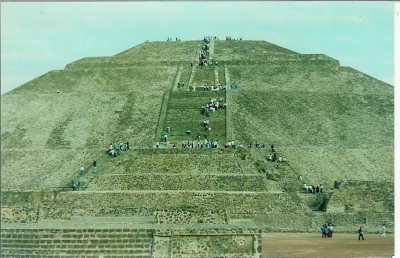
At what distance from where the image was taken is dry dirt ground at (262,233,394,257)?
11984 millimetres

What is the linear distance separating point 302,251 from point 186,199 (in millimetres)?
4973

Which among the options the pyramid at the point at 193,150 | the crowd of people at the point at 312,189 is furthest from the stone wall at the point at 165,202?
the crowd of people at the point at 312,189

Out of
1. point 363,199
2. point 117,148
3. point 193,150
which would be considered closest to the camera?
point 363,199

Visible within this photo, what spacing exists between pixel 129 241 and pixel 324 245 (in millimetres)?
6712

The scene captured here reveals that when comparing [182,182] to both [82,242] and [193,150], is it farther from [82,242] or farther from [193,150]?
[82,242]

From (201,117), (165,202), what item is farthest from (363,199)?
A: (201,117)

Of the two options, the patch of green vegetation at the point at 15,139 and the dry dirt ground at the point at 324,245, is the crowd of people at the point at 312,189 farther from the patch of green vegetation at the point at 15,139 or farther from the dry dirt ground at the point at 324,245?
the patch of green vegetation at the point at 15,139

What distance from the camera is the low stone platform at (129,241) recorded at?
28.6ft

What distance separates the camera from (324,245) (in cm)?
1344

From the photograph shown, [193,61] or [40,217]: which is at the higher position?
[193,61]

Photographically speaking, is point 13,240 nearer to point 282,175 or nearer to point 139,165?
point 139,165

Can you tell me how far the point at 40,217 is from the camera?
11531 mm

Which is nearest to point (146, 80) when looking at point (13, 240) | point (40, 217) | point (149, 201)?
point (149, 201)

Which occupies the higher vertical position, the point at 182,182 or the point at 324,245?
the point at 182,182
